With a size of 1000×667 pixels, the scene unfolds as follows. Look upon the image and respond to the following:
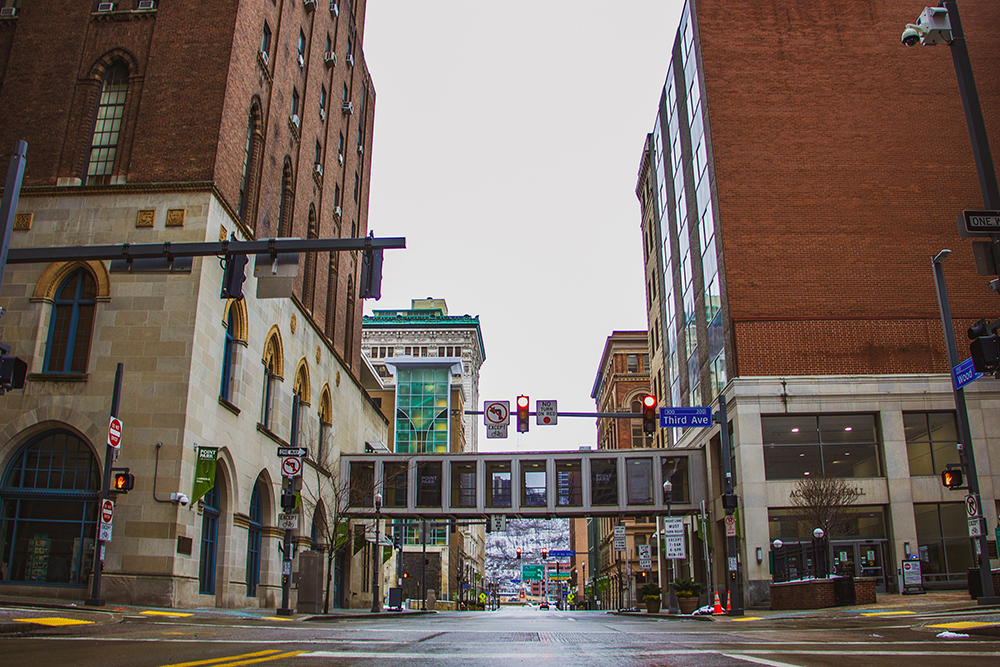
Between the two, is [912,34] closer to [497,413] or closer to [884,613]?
[884,613]

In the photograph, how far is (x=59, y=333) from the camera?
86.0ft

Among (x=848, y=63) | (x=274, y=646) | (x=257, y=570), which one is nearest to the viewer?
(x=274, y=646)

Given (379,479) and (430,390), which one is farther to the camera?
(430,390)

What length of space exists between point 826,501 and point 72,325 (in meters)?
27.9

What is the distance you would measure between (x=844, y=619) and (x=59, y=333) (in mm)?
23913

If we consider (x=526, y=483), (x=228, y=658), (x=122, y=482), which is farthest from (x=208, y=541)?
(x=228, y=658)

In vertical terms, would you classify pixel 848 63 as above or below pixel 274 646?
above

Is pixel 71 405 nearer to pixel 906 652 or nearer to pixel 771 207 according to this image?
pixel 906 652

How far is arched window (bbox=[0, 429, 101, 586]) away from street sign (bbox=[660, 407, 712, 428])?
1718 centimetres

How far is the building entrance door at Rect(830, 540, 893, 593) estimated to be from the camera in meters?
34.8

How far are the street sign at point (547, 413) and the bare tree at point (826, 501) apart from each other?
13.5m

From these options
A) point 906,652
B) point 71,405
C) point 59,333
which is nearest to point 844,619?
point 906,652

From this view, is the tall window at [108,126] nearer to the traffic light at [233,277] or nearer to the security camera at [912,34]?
the traffic light at [233,277]

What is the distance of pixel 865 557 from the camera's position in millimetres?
35125
